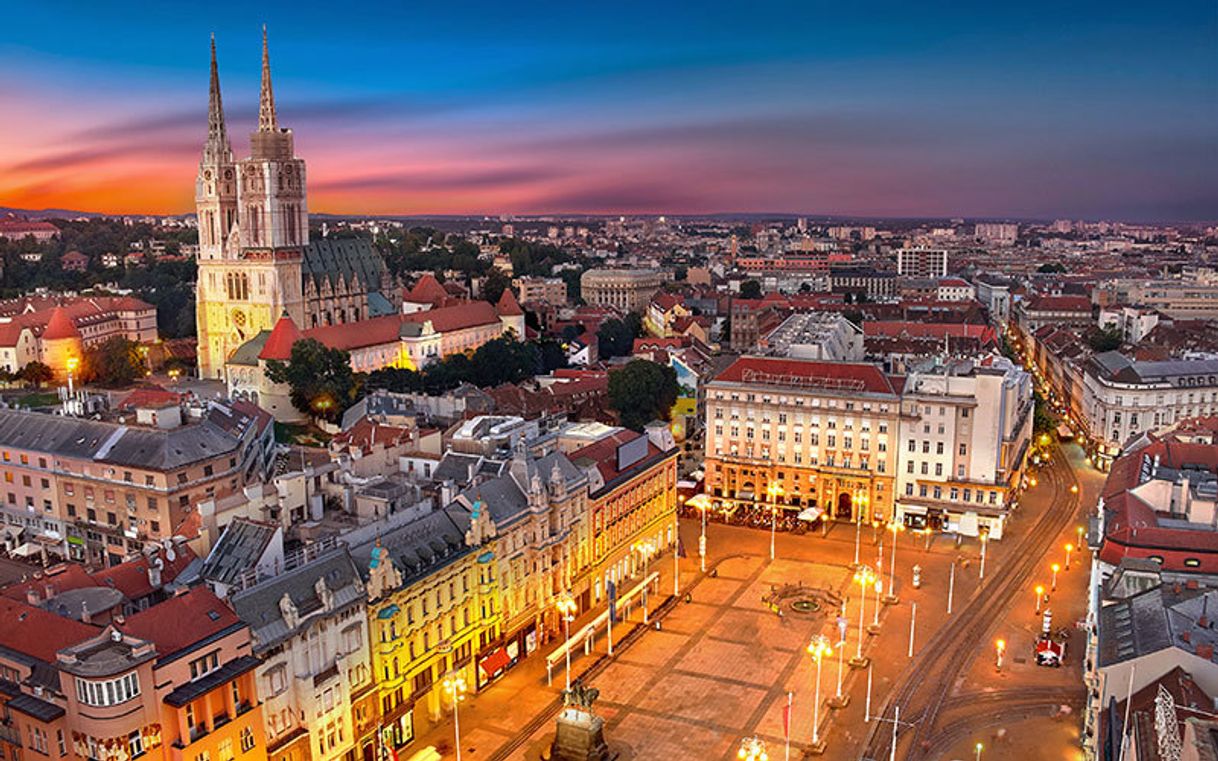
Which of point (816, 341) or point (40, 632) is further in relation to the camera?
point (816, 341)

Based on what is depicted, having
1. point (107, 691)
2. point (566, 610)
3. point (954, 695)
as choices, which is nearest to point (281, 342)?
point (566, 610)

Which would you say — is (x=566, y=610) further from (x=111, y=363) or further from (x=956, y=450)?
(x=111, y=363)

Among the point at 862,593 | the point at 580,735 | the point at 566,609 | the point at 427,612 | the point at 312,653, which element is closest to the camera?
the point at 312,653

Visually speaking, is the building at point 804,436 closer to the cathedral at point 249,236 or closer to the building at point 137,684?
the building at point 137,684

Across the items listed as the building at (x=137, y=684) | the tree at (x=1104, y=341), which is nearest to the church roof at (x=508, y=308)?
the tree at (x=1104, y=341)

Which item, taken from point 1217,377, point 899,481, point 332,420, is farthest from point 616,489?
point 1217,377
